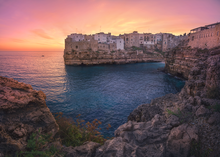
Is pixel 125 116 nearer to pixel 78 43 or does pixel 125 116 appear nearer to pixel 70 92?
pixel 70 92

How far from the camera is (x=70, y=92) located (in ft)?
73.1

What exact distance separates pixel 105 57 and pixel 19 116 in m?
61.7

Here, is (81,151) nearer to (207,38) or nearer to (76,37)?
(207,38)

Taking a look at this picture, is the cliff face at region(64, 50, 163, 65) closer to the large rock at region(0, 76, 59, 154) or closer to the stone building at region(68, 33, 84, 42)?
the stone building at region(68, 33, 84, 42)

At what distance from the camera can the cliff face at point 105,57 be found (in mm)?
59500

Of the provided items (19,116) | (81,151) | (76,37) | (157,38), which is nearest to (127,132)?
(81,151)

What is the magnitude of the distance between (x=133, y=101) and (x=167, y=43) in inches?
3363

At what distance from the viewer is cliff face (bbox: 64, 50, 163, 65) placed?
5950 centimetres

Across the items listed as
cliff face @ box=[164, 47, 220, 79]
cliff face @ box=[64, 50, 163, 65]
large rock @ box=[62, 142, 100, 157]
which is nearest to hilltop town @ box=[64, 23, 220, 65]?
cliff face @ box=[64, 50, 163, 65]

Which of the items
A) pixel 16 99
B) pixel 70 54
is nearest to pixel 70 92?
pixel 16 99

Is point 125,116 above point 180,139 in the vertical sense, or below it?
below

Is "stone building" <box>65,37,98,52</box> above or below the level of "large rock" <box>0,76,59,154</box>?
above

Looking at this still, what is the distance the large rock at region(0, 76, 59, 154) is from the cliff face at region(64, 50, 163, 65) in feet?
181

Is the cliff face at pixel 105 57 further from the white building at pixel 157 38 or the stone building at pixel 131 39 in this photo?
the white building at pixel 157 38
